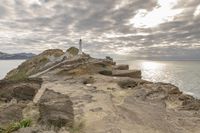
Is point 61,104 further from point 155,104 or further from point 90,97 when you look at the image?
point 155,104

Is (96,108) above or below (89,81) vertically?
below

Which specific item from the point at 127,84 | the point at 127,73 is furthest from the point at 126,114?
the point at 127,73

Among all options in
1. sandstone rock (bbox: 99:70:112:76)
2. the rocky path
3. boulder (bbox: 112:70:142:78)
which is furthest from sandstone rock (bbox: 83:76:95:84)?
sandstone rock (bbox: 99:70:112:76)

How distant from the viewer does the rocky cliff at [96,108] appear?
40.3 ft

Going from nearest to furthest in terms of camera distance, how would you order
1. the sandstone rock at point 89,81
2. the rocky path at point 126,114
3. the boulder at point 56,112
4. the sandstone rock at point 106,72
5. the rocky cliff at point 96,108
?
the boulder at point 56,112
the rocky cliff at point 96,108
the rocky path at point 126,114
the sandstone rock at point 89,81
the sandstone rock at point 106,72

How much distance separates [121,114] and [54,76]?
14.2 metres

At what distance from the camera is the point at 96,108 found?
15.0 m

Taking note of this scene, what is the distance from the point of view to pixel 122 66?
36.0 m

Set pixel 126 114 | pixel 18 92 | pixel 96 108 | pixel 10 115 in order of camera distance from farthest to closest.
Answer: pixel 18 92, pixel 96 108, pixel 126 114, pixel 10 115

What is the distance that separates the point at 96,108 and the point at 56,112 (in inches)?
122

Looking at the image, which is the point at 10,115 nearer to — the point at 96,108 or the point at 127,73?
the point at 96,108

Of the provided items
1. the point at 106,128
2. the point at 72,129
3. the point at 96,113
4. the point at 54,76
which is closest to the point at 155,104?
the point at 96,113

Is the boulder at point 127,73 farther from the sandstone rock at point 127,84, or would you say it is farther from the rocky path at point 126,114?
the rocky path at point 126,114

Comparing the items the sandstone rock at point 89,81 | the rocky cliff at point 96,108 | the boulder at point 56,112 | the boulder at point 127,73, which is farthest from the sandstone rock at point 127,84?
the boulder at point 56,112
